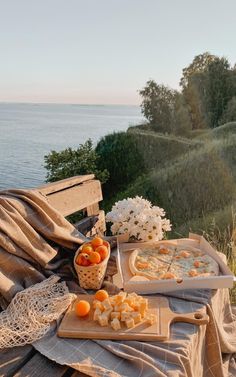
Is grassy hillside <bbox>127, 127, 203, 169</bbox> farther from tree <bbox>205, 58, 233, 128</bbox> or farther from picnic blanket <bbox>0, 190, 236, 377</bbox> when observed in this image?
picnic blanket <bbox>0, 190, 236, 377</bbox>

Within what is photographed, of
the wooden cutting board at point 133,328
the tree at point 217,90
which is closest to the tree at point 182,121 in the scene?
the tree at point 217,90

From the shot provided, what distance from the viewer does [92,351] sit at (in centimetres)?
156

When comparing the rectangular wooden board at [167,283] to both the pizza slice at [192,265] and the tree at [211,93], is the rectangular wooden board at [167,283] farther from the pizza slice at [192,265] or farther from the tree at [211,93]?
the tree at [211,93]

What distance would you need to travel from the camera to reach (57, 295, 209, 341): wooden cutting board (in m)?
1.63

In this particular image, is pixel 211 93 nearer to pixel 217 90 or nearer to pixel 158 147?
pixel 217 90

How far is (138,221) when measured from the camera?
261 centimetres

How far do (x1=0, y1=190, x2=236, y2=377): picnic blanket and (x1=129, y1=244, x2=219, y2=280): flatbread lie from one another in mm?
141

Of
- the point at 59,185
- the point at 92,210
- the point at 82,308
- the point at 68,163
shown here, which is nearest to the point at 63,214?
the point at 59,185

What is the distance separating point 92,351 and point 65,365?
11cm

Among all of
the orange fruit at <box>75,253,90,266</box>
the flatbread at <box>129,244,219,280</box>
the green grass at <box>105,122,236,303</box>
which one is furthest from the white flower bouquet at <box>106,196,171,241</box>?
the green grass at <box>105,122,236,303</box>

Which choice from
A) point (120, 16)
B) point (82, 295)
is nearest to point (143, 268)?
point (82, 295)

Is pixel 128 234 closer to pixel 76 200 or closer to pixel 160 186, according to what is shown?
pixel 76 200

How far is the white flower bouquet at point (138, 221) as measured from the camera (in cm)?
261

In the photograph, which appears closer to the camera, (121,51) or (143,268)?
(143,268)
